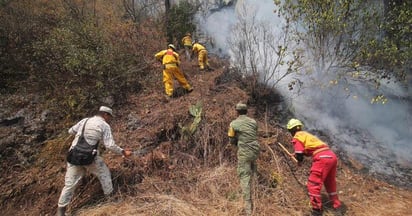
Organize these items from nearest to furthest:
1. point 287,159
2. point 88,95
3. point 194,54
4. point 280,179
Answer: point 280,179 < point 287,159 < point 88,95 < point 194,54

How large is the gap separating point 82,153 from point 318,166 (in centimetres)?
336

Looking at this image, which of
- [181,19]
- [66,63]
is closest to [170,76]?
[66,63]

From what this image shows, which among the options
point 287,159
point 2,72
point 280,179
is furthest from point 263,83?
point 2,72

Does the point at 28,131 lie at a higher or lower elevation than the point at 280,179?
higher

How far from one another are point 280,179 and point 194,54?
6.45 meters

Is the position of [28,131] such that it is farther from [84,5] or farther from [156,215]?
[84,5]

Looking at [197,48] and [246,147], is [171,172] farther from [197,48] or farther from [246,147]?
[197,48]

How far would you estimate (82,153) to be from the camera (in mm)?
3941

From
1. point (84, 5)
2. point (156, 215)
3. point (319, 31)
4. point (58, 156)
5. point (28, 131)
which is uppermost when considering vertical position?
point (84, 5)

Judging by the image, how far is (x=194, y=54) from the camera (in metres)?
10.3

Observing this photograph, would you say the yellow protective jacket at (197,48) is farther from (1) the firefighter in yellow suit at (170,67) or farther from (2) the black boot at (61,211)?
(2) the black boot at (61,211)

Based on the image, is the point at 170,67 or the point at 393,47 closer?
the point at 393,47

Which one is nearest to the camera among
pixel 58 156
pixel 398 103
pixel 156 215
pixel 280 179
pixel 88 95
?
pixel 156 215

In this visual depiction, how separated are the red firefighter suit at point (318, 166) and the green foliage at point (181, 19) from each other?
25.8 feet
